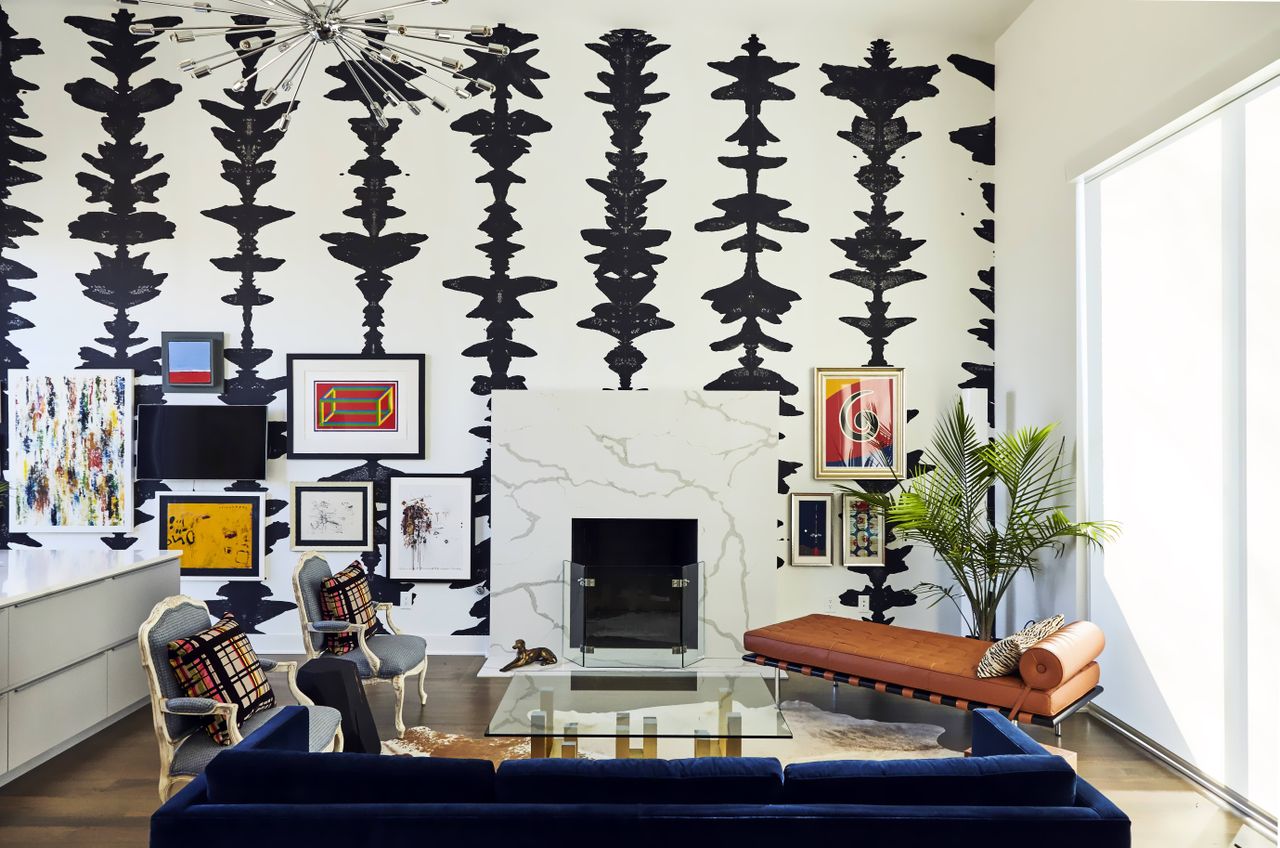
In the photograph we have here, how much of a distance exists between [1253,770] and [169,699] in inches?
185

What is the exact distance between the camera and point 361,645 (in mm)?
4703

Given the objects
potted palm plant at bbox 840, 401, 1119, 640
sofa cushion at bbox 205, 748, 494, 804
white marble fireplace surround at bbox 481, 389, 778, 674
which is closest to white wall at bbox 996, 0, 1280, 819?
potted palm plant at bbox 840, 401, 1119, 640

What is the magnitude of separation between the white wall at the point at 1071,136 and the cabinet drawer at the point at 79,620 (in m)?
5.50

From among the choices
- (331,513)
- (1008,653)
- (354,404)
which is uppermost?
(354,404)

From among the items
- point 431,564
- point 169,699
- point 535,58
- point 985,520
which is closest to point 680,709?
point 169,699

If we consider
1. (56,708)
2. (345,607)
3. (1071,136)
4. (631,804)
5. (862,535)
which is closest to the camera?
(631,804)

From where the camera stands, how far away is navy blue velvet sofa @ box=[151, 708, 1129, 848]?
2170mm

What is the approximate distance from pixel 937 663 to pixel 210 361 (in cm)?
535

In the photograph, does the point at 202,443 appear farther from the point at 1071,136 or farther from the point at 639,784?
the point at 1071,136

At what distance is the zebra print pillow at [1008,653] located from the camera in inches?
168

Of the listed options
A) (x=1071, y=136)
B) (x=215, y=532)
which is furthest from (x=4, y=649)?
(x=1071, y=136)

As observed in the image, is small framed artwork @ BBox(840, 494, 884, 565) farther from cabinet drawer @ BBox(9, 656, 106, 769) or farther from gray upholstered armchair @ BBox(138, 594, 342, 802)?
cabinet drawer @ BBox(9, 656, 106, 769)

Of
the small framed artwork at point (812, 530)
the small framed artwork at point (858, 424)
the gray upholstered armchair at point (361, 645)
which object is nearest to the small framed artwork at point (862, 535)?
the small framed artwork at point (812, 530)

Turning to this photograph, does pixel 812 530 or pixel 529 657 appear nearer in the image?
pixel 529 657
